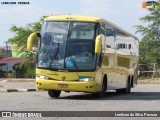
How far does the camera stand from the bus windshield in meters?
21.0

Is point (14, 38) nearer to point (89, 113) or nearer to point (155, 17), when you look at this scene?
point (155, 17)

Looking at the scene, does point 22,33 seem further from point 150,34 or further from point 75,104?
point 75,104

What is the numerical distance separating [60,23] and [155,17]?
5842 cm

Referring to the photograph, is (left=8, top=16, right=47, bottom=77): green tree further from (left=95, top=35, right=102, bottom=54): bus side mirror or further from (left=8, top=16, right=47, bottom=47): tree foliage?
(left=95, top=35, right=102, bottom=54): bus side mirror

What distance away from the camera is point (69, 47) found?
69.3 ft

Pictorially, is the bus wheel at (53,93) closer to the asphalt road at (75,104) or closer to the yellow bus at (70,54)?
the asphalt road at (75,104)

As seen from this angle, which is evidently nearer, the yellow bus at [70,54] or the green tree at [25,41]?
the yellow bus at [70,54]

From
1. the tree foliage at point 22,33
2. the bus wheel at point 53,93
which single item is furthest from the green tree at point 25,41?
the bus wheel at point 53,93

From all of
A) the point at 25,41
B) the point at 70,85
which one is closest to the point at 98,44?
the point at 70,85

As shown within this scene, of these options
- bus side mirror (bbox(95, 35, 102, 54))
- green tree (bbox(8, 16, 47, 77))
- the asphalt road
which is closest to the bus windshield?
bus side mirror (bbox(95, 35, 102, 54))

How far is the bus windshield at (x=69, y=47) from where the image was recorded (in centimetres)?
2103

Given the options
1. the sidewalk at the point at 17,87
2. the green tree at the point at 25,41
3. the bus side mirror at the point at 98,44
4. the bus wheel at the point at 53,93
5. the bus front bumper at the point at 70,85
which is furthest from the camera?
the green tree at the point at 25,41

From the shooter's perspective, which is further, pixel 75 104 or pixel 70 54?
pixel 70 54

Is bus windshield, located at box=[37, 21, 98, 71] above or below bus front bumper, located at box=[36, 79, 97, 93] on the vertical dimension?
above
